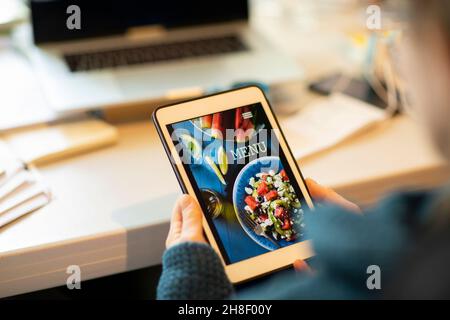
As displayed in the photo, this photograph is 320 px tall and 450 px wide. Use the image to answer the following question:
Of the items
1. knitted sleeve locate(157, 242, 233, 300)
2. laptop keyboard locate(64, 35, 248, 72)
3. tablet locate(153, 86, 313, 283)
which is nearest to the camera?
knitted sleeve locate(157, 242, 233, 300)

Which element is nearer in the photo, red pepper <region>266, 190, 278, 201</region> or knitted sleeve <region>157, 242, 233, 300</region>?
knitted sleeve <region>157, 242, 233, 300</region>

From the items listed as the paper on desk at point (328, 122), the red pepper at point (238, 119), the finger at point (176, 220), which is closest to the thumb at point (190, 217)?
the finger at point (176, 220)

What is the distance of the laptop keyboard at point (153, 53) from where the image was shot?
3.10ft

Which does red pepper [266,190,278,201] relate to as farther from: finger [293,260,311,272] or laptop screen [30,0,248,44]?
laptop screen [30,0,248,44]

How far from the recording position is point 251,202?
677mm

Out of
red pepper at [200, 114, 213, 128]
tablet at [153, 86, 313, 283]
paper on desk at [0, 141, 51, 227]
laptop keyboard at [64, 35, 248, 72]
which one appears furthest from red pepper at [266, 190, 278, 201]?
laptop keyboard at [64, 35, 248, 72]

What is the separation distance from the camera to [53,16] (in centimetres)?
96

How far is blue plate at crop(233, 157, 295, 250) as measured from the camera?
0.67 m

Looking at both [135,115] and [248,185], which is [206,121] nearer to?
[248,185]

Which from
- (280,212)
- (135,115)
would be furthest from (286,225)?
(135,115)

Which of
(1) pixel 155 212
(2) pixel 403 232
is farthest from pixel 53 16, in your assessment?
(2) pixel 403 232

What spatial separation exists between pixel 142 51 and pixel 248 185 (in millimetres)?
405
